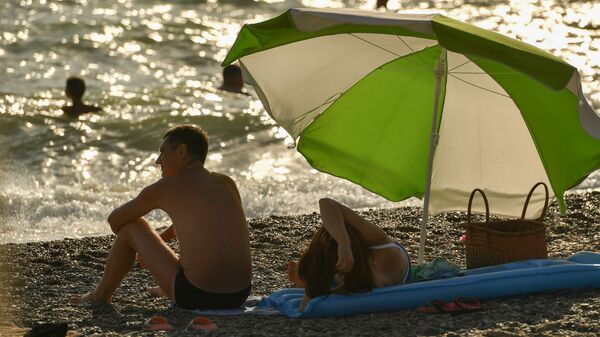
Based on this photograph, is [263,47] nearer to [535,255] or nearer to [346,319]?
[346,319]

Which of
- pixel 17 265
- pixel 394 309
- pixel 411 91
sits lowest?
pixel 17 265

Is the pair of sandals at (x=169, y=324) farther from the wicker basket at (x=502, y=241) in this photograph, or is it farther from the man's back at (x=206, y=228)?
the wicker basket at (x=502, y=241)

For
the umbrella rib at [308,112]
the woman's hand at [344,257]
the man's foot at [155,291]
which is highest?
the umbrella rib at [308,112]

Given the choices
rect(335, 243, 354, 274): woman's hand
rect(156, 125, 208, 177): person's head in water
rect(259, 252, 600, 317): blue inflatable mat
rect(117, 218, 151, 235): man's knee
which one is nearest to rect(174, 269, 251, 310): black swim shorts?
rect(259, 252, 600, 317): blue inflatable mat

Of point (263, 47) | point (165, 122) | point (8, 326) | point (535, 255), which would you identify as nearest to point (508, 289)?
point (535, 255)

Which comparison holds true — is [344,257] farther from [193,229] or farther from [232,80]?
[232,80]

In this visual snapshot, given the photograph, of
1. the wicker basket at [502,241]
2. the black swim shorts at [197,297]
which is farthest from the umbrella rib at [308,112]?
the black swim shorts at [197,297]

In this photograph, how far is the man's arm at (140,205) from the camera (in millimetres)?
6031

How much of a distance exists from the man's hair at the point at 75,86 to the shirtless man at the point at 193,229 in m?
8.09

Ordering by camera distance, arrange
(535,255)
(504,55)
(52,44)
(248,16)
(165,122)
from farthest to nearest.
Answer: (248,16) < (52,44) < (165,122) < (535,255) < (504,55)

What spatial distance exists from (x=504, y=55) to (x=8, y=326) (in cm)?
283

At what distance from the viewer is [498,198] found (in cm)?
668

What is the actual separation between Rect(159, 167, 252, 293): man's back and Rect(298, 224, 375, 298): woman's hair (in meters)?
0.42

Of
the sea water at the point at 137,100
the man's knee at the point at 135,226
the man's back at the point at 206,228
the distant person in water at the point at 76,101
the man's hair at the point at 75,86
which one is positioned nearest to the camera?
the man's back at the point at 206,228
